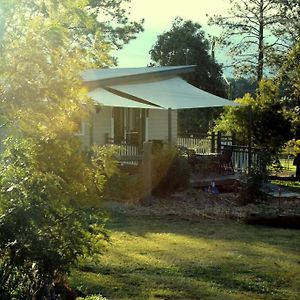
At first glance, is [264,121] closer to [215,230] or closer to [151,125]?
[151,125]

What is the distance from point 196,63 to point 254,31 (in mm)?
11305

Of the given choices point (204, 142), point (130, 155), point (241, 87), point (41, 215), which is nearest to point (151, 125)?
point (204, 142)

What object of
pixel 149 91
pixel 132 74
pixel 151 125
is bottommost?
pixel 151 125

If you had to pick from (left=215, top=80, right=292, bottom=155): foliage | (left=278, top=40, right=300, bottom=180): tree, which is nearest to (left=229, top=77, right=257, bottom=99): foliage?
(left=215, top=80, right=292, bottom=155): foliage

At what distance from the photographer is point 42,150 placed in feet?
14.1

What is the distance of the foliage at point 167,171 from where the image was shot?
50.7 feet

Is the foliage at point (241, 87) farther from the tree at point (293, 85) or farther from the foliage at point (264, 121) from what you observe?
the tree at point (293, 85)

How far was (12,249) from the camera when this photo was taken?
409 cm

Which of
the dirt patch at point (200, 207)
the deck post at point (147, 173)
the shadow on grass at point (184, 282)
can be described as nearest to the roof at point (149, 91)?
the deck post at point (147, 173)

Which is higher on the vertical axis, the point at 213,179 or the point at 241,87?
the point at 241,87

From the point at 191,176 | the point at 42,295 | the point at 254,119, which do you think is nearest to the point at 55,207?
the point at 42,295

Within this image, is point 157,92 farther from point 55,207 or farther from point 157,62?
point 157,62

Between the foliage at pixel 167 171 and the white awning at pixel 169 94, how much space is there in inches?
110

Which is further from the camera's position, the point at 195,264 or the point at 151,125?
the point at 151,125
